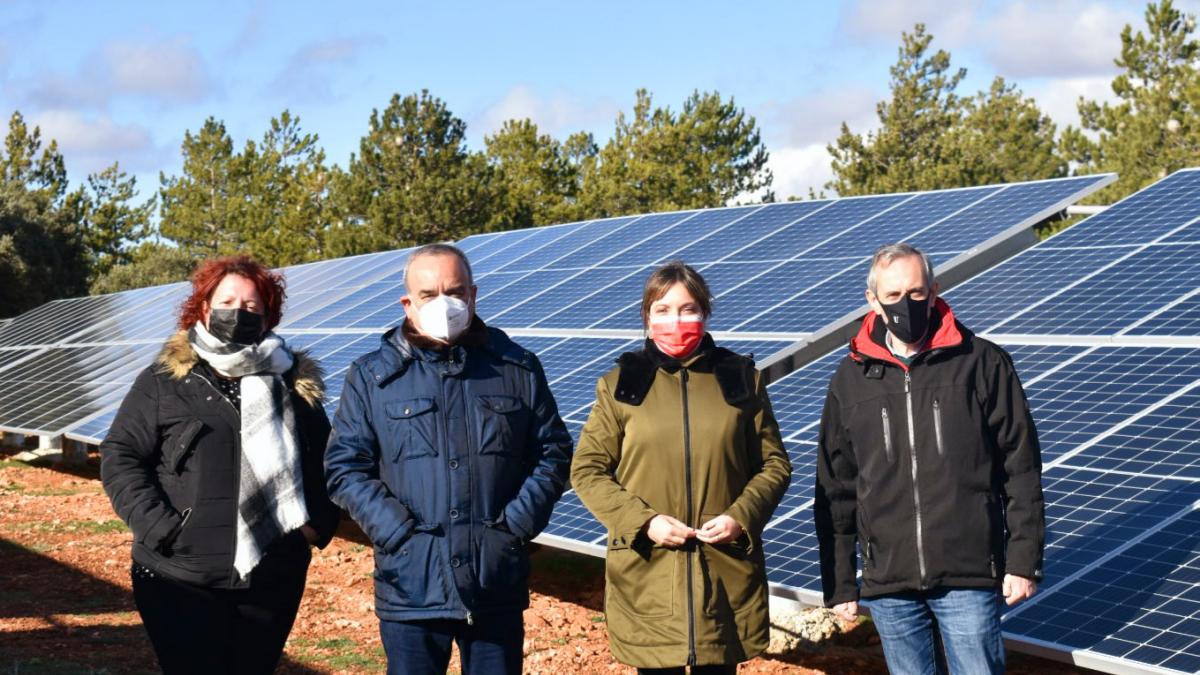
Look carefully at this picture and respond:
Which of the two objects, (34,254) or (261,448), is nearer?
(261,448)

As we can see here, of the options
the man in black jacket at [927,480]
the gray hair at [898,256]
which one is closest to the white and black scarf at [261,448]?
the man in black jacket at [927,480]

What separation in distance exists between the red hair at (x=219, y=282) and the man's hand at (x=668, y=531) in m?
1.73

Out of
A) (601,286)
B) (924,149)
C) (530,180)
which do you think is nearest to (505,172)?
(530,180)

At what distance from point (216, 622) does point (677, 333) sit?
6.88 ft

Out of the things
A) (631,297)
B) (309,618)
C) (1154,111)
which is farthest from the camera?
(1154,111)

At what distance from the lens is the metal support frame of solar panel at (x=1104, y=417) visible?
5.62 meters

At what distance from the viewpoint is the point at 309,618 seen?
10.2 meters

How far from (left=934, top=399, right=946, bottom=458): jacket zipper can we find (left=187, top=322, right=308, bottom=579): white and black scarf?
8.12 feet

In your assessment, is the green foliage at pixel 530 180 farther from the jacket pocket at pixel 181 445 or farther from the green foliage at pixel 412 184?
the jacket pocket at pixel 181 445

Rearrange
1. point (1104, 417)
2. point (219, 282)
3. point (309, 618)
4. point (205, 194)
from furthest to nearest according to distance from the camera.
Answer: point (205, 194), point (309, 618), point (1104, 417), point (219, 282)

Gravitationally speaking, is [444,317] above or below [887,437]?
above

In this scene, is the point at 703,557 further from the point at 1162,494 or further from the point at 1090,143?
the point at 1090,143

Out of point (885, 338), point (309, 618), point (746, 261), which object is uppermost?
point (885, 338)

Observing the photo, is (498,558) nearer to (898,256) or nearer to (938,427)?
(938,427)
